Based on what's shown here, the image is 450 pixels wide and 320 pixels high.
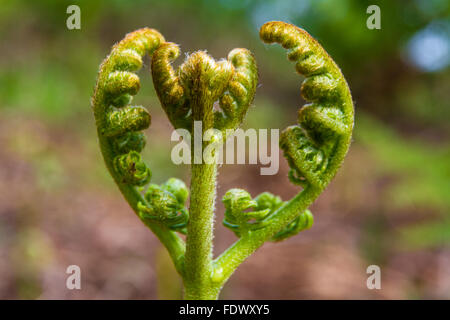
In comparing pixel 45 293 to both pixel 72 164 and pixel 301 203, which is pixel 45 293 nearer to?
pixel 301 203

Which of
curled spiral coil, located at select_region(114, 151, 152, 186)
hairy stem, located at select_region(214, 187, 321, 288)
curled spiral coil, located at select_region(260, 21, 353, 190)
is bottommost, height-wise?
hairy stem, located at select_region(214, 187, 321, 288)

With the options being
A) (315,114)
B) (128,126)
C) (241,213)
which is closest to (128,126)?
(128,126)

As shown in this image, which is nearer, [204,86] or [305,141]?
[204,86]

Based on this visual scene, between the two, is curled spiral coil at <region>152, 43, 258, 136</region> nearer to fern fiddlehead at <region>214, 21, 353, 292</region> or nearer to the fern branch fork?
the fern branch fork

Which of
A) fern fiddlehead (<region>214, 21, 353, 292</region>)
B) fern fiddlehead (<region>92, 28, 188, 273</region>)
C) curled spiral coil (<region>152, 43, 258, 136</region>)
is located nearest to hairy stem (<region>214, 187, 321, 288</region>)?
fern fiddlehead (<region>214, 21, 353, 292</region>)

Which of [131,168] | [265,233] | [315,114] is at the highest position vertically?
[315,114]

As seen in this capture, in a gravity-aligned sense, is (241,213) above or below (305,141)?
below

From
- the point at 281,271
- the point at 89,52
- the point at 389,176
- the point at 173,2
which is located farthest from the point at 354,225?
the point at 173,2

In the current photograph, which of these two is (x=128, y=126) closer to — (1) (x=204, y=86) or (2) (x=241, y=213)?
(1) (x=204, y=86)
